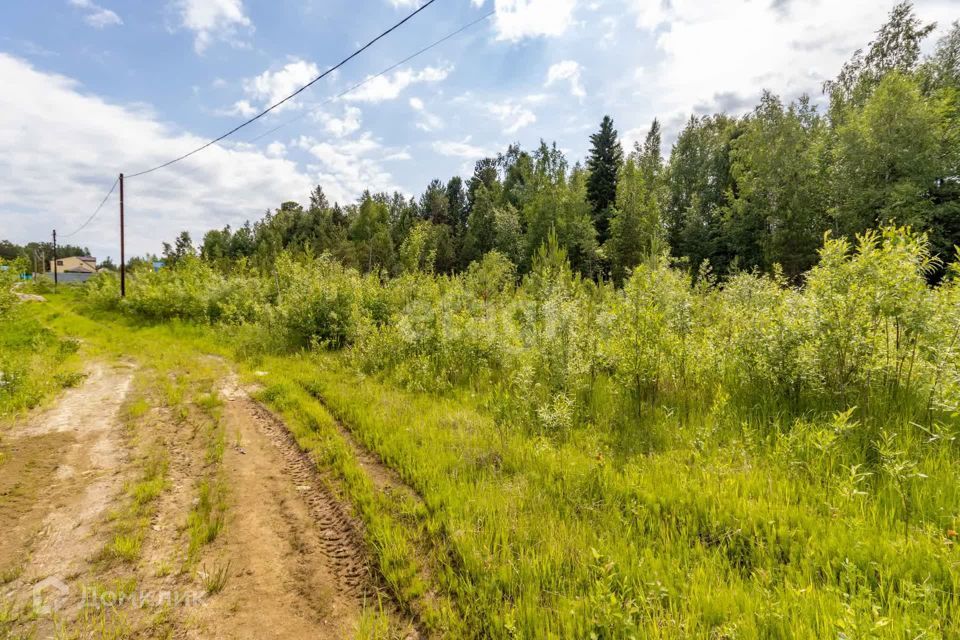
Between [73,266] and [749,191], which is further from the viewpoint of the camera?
[73,266]

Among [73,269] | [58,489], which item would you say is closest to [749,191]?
[58,489]

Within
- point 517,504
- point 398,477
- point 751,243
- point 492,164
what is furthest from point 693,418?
point 492,164

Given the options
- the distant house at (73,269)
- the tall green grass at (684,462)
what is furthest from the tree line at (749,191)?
the distant house at (73,269)

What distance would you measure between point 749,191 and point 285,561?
4224cm

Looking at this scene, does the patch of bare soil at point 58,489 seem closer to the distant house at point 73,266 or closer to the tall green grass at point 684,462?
the tall green grass at point 684,462

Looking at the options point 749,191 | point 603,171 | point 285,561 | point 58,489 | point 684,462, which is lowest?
A: point 285,561

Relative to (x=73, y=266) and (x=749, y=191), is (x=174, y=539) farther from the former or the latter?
(x=73, y=266)

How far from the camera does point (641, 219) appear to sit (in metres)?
37.3

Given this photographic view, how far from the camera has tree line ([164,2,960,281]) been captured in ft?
77.6

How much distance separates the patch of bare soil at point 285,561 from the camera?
2.67m

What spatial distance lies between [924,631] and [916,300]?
3.85 meters

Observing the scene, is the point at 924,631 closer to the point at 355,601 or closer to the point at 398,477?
the point at 355,601

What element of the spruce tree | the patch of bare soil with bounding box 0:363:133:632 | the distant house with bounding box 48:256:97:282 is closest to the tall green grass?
the patch of bare soil with bounding box 0:363:133:632

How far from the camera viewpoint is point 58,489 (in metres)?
4.38
